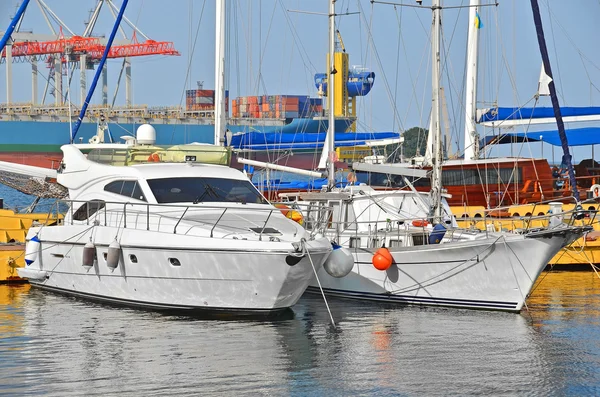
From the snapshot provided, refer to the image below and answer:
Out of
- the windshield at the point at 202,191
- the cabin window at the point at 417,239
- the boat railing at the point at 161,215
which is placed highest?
the windshield at the point at 202,191

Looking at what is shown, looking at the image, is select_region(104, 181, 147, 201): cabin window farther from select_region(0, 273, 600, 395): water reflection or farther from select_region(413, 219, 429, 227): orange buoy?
select_region(413, 219, 429, 227): orange buoy

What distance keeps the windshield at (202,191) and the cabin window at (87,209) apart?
1247 millimetres

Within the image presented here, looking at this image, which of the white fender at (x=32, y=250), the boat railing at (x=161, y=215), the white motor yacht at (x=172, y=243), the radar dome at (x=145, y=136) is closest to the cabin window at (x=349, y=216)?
the white motor yacht at (x=172, y=243)

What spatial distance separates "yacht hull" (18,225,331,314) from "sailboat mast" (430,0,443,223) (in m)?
3.79

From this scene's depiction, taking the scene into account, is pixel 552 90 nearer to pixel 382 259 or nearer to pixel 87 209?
pixel 382 259

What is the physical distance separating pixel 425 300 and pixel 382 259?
1153 mm

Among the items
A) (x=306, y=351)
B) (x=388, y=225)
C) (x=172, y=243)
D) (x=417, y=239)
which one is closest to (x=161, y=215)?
(x=172, y=243)

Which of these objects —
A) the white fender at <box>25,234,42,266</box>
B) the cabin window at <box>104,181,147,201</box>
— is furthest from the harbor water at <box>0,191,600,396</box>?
the cabin window at <box>104,181,147,201</box>

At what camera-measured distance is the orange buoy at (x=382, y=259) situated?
710 inches

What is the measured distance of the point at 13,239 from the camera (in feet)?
82.7

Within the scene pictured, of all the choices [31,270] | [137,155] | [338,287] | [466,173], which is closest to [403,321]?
[338,287]

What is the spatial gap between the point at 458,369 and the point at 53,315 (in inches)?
303

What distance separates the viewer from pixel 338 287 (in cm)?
1950

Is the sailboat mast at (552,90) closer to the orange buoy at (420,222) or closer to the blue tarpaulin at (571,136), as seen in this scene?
the orange buoy at (420,222)
